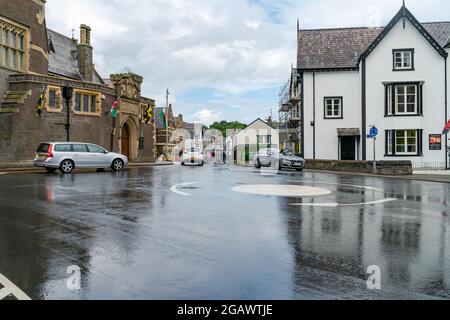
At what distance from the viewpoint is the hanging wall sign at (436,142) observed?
3212 centimetres

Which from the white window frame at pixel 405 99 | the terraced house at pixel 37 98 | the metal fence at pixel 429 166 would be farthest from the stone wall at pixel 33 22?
the metal fence at pixel 429 166

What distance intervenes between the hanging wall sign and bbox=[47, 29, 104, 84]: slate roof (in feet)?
110

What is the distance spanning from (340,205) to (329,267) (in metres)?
5.74

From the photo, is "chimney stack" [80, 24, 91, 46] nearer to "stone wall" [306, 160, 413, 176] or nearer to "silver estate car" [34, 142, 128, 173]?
"silver estate car" [34, 142, 128, 173]

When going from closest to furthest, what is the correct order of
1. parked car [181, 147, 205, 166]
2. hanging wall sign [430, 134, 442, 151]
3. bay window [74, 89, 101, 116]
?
bay window [74, 89, 101, 116], hanging wall sign [430, 134, 442, 151], parked car [181, 147, 205, 166]

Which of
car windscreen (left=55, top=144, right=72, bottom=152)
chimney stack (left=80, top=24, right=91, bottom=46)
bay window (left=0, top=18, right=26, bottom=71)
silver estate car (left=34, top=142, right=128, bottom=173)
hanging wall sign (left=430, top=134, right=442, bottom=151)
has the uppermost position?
chimney stack (left=80, top=24, right=91, bottom=46)

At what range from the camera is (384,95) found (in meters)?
33.3

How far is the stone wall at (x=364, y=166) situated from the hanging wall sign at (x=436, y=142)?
8.85m

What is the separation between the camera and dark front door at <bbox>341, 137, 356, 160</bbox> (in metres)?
34.9

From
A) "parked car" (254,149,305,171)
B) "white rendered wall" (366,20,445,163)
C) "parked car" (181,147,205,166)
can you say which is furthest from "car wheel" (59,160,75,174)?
"white rendered wall" (366,20,445,163)

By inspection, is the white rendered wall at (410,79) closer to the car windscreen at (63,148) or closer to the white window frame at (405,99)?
the white window frame at (405,99)

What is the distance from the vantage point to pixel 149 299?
3.86 m

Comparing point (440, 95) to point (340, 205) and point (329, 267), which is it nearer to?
point (340, 205)
